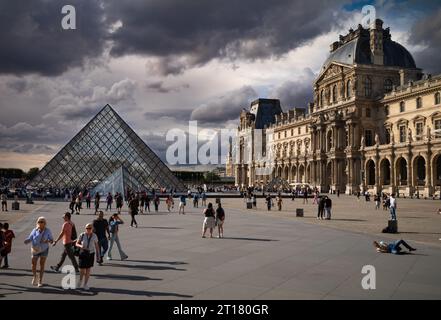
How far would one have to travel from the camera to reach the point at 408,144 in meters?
45.3

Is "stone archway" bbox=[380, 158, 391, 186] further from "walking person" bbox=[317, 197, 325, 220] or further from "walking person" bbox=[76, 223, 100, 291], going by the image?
"walking person" bbox=[76, 223, 100, 291]

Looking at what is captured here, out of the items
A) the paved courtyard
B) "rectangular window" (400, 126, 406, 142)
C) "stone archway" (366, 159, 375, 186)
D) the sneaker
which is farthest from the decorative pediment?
the sneaker

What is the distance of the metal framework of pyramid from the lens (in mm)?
41250

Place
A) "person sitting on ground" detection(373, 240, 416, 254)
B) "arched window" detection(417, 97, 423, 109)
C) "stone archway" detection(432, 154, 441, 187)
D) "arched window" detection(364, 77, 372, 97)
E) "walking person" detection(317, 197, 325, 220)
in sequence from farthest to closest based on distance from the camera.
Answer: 1. "arched window" detection(364, 77, 372, 97)
2. "arched window" detection(417, 97, 423, 109)
3. "stone archway" detection(432, 154, 441, 187)
4. "walking person" detection(317, 197, 325, 220)
5. "person sitting on ground" detection(373, 240, 416, 254)

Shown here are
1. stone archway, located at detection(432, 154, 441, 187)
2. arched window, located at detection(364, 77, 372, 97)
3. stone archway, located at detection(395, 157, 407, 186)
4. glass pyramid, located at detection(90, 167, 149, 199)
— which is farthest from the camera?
arched window, located at detection(364, 77, 372, 97)

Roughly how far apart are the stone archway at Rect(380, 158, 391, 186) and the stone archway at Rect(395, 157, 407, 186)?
5.76 ft

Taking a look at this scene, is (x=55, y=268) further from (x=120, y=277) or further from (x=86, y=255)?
(x=86, y=255)

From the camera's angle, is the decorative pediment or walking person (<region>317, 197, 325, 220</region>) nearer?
walking person (<region>317, 197, 325, 220</region>)

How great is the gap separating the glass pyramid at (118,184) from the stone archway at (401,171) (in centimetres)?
2803

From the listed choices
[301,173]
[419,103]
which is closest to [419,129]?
[419,103]

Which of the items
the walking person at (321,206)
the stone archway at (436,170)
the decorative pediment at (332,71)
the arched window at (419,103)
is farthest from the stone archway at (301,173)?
the walking person at (321,206)

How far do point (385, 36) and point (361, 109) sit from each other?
1252cm

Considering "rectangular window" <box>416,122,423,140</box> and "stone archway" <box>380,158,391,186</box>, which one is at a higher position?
"rectangular window" <box>416,122,423,140</box>
